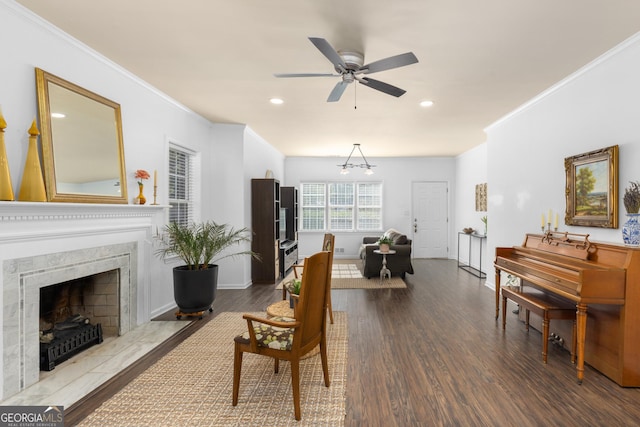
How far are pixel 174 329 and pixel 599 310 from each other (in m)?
3.97

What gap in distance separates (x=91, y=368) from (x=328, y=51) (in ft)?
10.1

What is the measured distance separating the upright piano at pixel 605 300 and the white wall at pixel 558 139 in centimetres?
48

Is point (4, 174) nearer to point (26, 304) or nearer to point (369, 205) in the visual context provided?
point (26, 304)

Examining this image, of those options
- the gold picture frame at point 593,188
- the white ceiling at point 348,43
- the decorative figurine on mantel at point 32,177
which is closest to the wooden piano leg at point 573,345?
the gold picture frame at point 593,188

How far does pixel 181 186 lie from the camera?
4.81 m

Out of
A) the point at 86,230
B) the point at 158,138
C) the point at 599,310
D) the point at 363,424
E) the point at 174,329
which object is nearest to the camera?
the point at 363,424

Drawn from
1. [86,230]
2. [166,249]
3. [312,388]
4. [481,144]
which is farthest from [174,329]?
[481,144]

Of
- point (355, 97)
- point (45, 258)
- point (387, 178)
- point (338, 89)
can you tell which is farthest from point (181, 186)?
point (387, 178)

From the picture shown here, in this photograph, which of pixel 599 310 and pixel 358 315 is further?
pixel 358 315

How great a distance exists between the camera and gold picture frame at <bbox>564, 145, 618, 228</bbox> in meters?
2.87

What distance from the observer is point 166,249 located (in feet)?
12.3

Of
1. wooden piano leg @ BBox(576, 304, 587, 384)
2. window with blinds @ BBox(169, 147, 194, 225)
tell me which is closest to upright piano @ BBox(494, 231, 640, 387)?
wooden piano leg @ BBox(576, 304, 587, 384)

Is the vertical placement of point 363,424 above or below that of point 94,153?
below

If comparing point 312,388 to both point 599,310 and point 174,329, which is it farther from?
point 599,310
